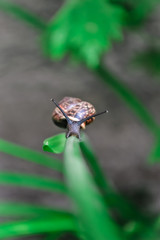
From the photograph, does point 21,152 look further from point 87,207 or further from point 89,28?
point 87,207

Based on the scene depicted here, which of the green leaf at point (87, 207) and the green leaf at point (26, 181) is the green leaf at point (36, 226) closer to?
the green leaf at point (26, 181)

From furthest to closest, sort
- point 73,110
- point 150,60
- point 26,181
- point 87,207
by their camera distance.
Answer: point 150,60, point 26,181, point 73,110, point 87,207

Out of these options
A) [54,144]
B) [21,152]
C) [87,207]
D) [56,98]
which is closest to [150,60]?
[56,98]

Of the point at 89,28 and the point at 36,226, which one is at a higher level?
the point at 89,28

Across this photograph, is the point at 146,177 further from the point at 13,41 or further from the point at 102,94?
the point at 13,41

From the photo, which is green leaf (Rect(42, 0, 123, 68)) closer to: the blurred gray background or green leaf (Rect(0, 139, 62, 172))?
green leaf (Rect(0, 139, 62, 172))

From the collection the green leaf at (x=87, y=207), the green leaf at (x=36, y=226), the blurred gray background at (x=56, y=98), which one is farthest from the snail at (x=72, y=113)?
the blurred gray background at (x=56, y=98)

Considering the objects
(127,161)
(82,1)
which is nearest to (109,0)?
(82,1)
